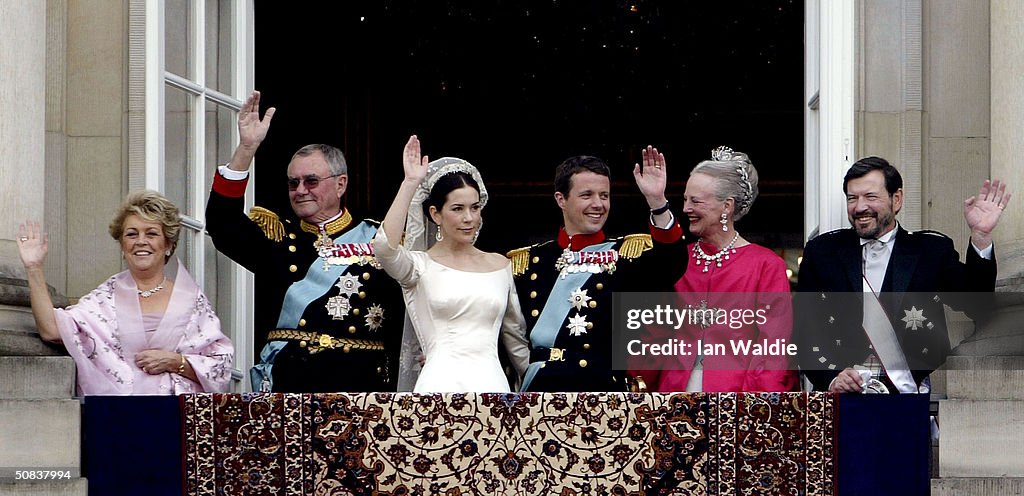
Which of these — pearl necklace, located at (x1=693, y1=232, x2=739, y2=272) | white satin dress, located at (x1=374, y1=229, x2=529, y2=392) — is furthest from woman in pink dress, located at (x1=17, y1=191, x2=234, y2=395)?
pearl necklace, located at (x1=693, y1=232, x2=739, y2=272)

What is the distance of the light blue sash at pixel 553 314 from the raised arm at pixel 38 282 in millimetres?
1883

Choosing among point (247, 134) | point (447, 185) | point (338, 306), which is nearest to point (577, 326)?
point (447, 185)

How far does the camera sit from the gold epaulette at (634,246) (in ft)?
28.2

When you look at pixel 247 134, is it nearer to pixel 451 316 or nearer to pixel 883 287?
pixel 451 316

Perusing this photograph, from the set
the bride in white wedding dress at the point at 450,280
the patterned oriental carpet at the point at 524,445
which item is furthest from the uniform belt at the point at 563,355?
the patterned oriental carpet at the point at 524,445

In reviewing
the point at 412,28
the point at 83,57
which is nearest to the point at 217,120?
the point at 83,57

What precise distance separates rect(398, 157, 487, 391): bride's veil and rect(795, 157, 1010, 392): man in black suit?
4.60 ft

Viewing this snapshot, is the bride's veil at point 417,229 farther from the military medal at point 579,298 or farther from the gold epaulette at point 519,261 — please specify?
the military medal at point 579,298

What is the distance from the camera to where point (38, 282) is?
8453mm

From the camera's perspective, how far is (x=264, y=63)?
12.9 metres

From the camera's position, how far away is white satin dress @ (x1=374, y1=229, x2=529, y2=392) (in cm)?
827

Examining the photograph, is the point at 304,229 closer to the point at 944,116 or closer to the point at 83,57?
the point at 83,57

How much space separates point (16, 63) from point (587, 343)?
8.67ft

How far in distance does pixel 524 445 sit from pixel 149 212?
180 centimetres
